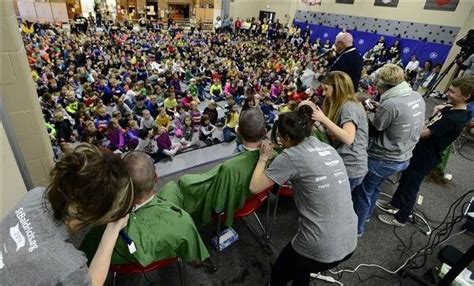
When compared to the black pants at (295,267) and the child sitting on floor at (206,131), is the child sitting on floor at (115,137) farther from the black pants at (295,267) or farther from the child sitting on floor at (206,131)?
the black pants at (295,267)

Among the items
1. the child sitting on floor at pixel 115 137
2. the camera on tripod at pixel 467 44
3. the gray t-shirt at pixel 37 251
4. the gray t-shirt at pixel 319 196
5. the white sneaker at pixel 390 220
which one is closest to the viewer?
the gray t-shirt at pixel 37 251

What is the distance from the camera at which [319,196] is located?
141 cm

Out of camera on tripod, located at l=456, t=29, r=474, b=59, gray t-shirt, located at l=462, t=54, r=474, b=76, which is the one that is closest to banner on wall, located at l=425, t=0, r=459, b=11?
camera on tripod, located at l=456, t=29, r=474, b=59

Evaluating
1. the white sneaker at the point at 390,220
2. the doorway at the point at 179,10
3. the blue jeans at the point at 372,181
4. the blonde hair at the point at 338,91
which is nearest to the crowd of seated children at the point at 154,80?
the blonde hair at the point at 338,91

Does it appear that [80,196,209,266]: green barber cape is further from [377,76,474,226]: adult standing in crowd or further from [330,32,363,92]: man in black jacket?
[330,32,363,92]: man in black jacket

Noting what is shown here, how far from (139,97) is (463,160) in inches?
237

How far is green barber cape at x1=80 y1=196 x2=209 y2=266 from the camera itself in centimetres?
145

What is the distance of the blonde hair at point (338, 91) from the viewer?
6.22 ft

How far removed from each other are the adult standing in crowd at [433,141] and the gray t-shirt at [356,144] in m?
0.74

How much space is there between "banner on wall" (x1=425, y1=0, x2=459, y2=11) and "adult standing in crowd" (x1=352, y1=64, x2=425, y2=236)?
32.9 ft

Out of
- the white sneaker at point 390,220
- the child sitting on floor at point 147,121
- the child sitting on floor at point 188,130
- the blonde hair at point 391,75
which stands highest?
the blonde hair at point 391,75

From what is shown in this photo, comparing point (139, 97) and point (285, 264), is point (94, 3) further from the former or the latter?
point (285, 264)

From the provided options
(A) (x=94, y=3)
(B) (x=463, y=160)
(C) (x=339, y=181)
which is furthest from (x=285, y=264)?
(A) (x=94, y=3)

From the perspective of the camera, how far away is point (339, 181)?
1.45m
